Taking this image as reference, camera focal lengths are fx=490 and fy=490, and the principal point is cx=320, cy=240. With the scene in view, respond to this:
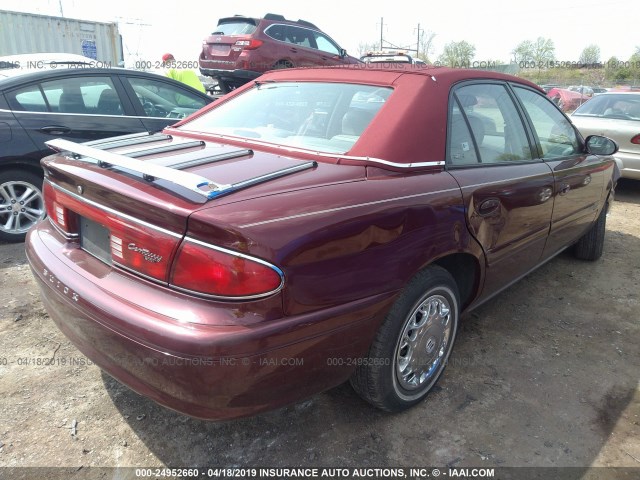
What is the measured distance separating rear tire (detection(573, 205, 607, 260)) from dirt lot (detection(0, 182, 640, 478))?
1271 mm

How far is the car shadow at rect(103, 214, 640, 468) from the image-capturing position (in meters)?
2.15

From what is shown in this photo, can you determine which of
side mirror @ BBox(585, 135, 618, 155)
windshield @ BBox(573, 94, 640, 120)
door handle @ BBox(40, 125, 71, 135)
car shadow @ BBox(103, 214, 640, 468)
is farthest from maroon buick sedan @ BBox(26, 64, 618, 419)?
windshield @ BBox(573, 94, 640, 120)

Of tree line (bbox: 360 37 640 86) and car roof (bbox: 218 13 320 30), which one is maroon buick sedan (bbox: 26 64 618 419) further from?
tree line (bbox: 360 37 640 86)

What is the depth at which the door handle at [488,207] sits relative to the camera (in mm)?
2492

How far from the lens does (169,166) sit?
201 centimetres

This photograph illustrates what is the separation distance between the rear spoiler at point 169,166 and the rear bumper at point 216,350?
0.42 metres

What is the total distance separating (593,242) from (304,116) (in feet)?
10.5

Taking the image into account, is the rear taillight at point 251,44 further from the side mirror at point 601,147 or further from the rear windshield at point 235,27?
the side mirror at point 601,147

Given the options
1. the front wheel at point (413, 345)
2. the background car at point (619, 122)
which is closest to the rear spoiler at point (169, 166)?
the front wheel at point (413, 345)

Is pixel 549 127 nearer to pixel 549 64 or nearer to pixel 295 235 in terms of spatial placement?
pixel 295 235

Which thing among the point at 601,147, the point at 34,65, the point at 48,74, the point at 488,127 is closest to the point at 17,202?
the point at 48,74

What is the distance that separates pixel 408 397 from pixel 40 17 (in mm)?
13276

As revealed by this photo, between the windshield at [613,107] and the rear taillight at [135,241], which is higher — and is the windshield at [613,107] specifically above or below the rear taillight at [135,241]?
above

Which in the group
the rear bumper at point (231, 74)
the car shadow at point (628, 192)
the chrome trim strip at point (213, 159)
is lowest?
the car shadow at point (628, 192)
